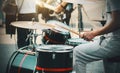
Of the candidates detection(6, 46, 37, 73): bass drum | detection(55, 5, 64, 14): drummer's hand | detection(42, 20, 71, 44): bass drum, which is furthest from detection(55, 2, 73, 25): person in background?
detection(6, 46, 37, 73): bass drum

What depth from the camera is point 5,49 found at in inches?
254

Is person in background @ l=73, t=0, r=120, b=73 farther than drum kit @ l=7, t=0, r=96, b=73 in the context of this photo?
No

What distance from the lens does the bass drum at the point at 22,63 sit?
3875mm

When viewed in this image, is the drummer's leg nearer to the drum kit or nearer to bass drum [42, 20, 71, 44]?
the drum kit

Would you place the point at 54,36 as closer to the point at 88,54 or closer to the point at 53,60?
the point at 53,60

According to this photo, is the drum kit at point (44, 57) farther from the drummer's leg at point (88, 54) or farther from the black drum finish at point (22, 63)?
the drummer's leg at point (88, 54)

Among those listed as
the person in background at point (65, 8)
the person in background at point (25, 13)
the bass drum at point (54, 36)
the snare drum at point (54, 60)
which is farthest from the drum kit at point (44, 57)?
the person in background at point (65, 8)

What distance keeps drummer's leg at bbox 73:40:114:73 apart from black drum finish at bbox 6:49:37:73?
3.47 ft

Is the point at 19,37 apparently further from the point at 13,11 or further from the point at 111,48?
the point at 111,48

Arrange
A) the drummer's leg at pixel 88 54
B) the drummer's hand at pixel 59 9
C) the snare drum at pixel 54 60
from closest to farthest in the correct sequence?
the drummer's leg at pixel 88 54 → the snare drum at pixel 54 60 → the drummer's hand at pixel 59 9

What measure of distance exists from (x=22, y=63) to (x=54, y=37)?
2.92 ft

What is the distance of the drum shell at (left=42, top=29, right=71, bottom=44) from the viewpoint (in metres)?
4.58

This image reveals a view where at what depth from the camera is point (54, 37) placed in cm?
464

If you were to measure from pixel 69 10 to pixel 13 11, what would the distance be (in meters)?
1.18
